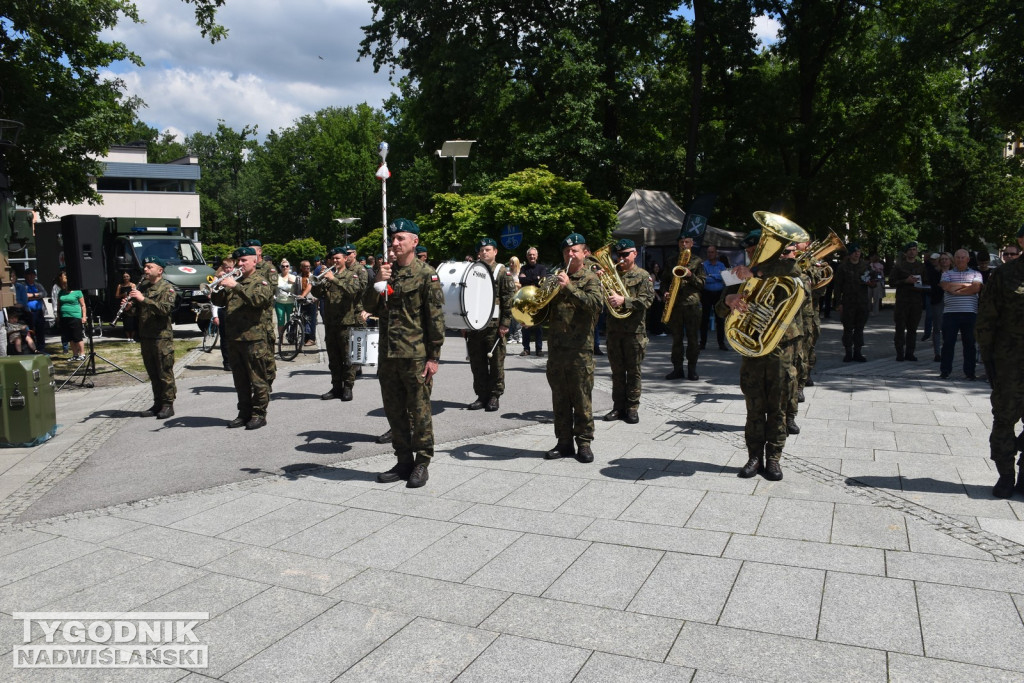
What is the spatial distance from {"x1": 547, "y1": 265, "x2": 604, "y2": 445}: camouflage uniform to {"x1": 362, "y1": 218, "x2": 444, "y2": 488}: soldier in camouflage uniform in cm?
117

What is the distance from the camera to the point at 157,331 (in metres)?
9.40

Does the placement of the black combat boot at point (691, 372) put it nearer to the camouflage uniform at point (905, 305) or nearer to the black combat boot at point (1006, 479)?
the camouflage uniform at point (905, 305)

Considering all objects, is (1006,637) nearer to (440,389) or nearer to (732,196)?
(440,389)

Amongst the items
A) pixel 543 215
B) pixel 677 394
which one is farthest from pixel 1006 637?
pixel 543 215

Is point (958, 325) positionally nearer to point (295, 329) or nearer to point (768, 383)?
point (768, 383)

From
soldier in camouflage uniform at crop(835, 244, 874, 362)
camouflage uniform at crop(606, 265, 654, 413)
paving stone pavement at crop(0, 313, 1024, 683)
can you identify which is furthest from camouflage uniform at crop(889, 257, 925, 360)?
camouflage uniform at crop(606, 265, 654, 413)

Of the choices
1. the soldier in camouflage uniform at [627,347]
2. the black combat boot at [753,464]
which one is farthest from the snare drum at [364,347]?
A: the black combat boot at [753,464]

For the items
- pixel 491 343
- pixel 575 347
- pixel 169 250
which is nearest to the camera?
pixel 575 347

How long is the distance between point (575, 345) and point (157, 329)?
213 inches

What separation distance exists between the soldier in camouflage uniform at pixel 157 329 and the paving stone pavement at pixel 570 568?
7.44 feet

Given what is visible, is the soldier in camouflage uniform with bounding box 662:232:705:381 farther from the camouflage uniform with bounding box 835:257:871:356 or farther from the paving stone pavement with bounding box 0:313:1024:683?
the paving stone pavement with bounding box 0:313:1024:683

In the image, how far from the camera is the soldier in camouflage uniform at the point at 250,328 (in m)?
8.62

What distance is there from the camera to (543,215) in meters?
19.6

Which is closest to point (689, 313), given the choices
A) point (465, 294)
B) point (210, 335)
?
point (465, 294)
